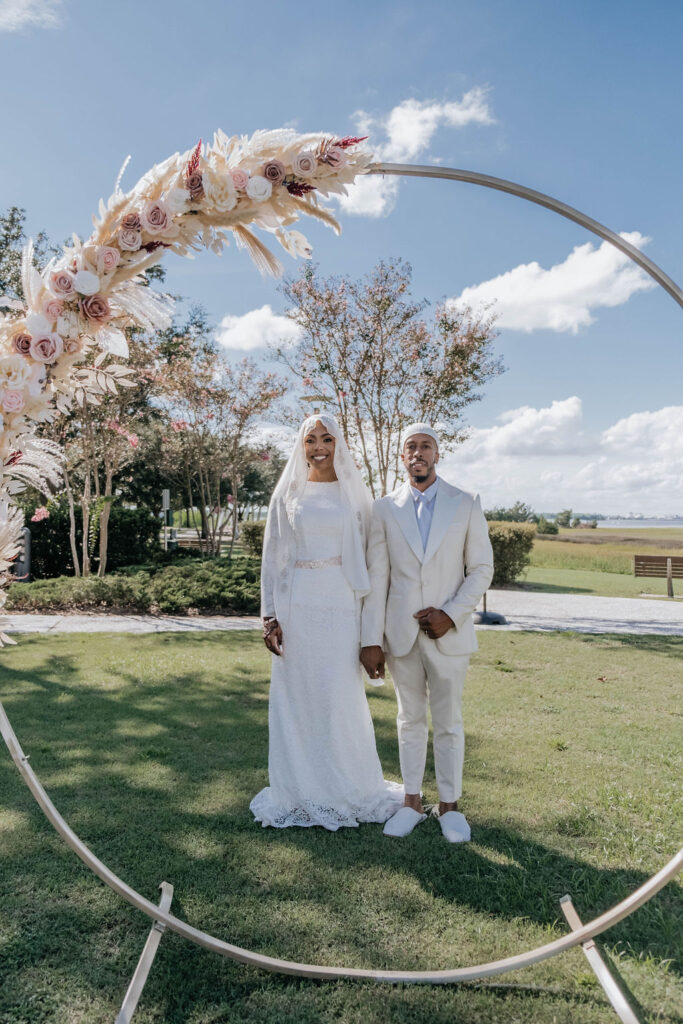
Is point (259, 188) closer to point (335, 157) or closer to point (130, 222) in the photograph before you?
point (335, 157)

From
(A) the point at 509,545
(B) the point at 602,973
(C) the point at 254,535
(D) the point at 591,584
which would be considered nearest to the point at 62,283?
(B) the point at 602,973

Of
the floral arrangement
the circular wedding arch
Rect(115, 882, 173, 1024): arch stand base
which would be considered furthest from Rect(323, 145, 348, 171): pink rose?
Rect(115, 882, 173, 1024): arch stand base

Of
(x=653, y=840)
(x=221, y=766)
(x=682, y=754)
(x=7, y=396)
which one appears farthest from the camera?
(x=682, y=754)

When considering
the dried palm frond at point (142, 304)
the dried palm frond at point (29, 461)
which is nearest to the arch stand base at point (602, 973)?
the dried palm frond at point (29, 461)

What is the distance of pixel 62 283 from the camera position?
2527 millimetres

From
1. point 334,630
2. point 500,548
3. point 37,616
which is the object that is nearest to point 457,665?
point 334,630

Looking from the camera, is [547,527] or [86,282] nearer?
[86,282]

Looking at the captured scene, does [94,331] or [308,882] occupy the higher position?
[94,331]

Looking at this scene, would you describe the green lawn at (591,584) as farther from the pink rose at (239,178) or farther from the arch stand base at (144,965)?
the pink rose at (239,178)

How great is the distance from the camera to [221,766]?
15.9 feet

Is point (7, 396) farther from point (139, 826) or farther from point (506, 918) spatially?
point (506, 918)

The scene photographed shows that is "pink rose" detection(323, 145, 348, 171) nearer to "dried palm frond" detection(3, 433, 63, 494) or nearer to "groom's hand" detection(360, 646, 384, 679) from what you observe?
"dried palm frond" detection(3, 433, 63, 494)

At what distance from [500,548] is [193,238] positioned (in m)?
14.7

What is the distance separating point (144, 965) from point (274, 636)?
1.81 meters
